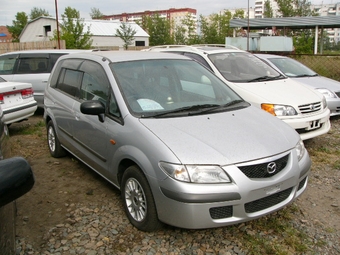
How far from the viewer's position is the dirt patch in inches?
142

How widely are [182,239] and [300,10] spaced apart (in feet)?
148

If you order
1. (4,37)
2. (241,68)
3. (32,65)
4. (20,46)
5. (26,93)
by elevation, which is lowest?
(26,93)

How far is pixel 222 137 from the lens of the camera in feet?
10.5

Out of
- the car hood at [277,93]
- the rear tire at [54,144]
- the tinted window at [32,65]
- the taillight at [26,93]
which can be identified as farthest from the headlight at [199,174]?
the tinted window at [32,65]

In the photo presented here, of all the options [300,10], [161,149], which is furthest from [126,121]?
[300,10]

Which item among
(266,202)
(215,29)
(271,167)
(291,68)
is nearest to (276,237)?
(266,202)

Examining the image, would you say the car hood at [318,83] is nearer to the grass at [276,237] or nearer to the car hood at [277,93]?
the car hood at [277,93]

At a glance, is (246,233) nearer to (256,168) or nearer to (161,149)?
(256,168)

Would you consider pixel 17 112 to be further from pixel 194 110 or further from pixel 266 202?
pixel 266 202

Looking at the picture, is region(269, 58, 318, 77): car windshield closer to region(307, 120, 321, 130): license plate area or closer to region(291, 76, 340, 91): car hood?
region(291, 76, 340, 91): car hood

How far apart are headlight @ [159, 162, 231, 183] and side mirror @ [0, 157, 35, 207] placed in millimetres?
1490

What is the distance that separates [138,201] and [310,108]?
3.61 meters

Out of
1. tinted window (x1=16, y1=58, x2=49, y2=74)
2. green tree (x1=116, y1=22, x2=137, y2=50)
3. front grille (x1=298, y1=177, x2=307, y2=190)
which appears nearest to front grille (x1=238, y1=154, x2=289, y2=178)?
front grille (x1=298, y1=177, x2=307, y2=190)

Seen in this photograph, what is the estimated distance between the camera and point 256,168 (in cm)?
298
